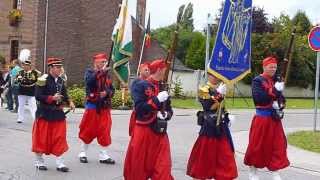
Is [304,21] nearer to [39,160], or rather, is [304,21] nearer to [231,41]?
[39,160]

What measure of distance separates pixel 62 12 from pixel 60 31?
3.49 ft

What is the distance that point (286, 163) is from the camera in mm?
9727

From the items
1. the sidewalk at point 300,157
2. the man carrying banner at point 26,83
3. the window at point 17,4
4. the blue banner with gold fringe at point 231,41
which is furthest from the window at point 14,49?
the blue banner with gold fringe at point 231,41

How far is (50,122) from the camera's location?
10352mm

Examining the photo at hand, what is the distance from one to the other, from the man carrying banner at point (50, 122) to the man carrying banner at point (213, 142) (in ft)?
8.59

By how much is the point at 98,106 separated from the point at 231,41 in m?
3.27

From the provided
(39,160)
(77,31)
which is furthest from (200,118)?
(77,31)

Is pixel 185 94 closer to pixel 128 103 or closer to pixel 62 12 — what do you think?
pixel 62 12

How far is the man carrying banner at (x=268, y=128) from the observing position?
9695 mm

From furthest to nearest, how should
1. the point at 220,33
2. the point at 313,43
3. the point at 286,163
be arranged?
the point at 313,43, the point at 286,163, the point at 220,33

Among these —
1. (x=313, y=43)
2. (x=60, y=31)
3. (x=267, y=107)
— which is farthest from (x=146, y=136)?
(x=60, y=31)

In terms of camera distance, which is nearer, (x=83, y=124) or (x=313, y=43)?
(x=83, y=124)

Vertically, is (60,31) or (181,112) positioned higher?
(60,31)

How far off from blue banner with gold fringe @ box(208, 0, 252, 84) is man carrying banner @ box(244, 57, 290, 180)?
0.70 metres
